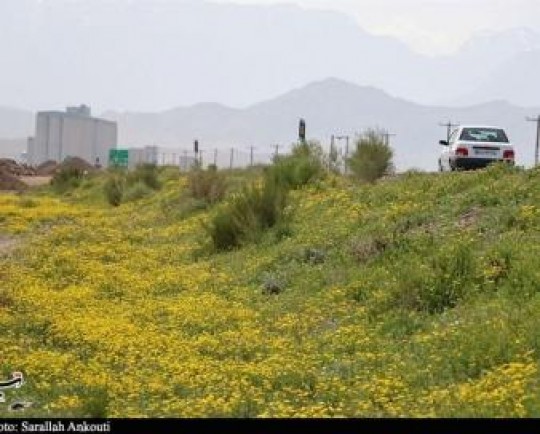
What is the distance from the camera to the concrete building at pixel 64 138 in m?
128

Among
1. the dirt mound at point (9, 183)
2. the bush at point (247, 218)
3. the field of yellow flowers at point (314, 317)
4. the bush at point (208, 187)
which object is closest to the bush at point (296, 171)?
the bush at point (208, 187)

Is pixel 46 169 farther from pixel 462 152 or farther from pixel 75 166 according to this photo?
pixel 462 152

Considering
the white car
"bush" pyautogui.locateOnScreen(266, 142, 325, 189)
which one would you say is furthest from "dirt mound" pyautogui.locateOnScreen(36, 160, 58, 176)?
the white car

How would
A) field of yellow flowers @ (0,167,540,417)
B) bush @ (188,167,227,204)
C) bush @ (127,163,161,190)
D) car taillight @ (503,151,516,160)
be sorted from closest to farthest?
field of yellow flowers @ (0,167,540,417) → car taillight @ (503,151,516,160) → bush @ (188,167,227,204) → bush @ (127,163,161,190)

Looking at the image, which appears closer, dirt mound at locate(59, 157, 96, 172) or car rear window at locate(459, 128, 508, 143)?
car rear window at locate(459, 128, 508, 143)

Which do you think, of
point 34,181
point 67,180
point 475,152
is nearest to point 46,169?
point 34,181

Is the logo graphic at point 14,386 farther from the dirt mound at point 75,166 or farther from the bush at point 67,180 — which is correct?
the dirt mound at point 75,166

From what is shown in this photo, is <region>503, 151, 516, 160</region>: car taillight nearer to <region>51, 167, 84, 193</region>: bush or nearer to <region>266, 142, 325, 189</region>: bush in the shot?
<region>266, 142, 325, 189</region>: bush

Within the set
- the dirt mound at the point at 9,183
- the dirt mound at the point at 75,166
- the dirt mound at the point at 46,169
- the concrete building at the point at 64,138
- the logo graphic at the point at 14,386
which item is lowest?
the logo graphic at the point at 14,386

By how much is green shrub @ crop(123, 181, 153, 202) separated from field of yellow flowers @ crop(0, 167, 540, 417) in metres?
19.6

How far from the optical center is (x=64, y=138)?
128 m

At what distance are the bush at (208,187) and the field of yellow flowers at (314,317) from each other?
28.8ft

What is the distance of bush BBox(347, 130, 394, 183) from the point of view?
2669cm
